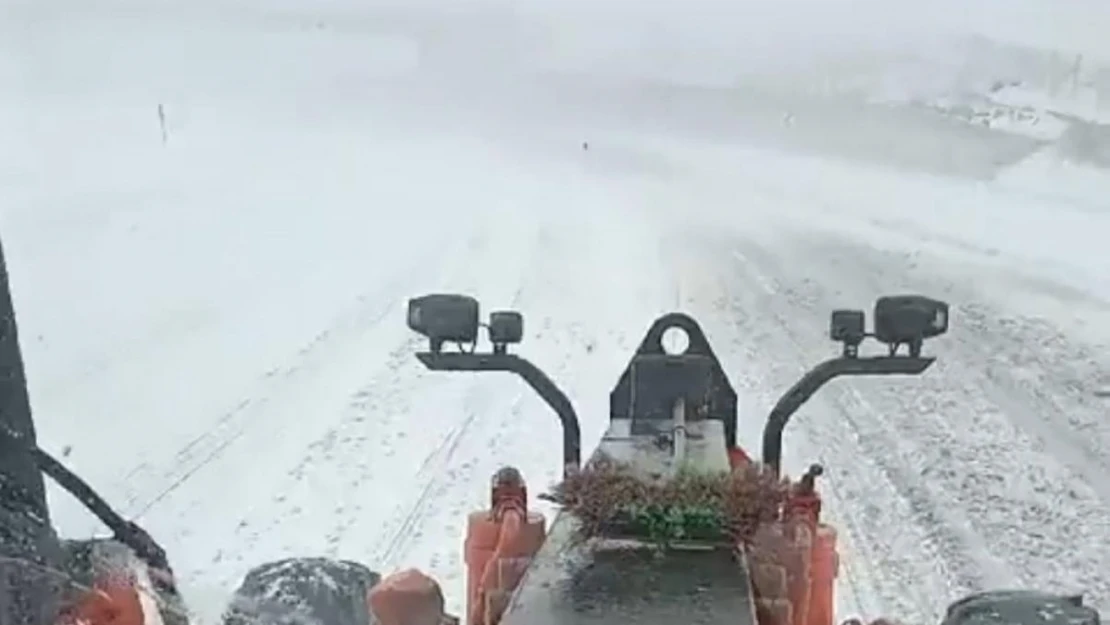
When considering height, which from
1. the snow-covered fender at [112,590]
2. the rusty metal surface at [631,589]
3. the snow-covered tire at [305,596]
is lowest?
the snow-covered tire at [305,596]

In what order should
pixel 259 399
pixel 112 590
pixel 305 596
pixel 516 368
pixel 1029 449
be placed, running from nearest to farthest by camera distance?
pixel 112 590 < pixel 305 596 < pixel 516 368 < pixel 1029 449 < pixel 259 399

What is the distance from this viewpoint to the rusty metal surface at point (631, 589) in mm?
1331

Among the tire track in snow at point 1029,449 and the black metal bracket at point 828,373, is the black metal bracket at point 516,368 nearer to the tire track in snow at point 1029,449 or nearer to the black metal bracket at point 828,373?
the black metal bracket at point 828,373

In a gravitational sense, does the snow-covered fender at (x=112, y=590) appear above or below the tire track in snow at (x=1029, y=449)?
above

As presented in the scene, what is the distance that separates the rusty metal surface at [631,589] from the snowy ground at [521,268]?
1.52 meters

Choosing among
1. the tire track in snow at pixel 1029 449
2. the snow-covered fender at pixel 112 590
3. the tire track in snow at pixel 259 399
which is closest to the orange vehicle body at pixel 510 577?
the snow-covered fender at pixel 112 590

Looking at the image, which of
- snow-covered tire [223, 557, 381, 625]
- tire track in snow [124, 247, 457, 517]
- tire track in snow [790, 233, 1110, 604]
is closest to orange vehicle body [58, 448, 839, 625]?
snow-covered tire [223, 557, 381, 625]

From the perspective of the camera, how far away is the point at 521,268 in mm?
8281

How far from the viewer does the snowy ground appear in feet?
16.0

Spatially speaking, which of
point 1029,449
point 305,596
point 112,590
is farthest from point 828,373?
point 1029,449

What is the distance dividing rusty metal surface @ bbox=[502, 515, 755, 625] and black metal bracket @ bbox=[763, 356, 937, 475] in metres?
0.95

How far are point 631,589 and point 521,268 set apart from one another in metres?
6.90

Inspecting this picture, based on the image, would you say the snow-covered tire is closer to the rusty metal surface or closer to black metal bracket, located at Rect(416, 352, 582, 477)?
black metal bracket, located at Rect(416, 352, 582, 477)

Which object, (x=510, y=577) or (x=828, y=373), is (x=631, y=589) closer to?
(x=510, y=577)
